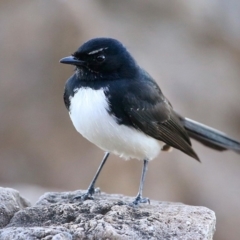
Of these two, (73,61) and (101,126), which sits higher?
(73,61)

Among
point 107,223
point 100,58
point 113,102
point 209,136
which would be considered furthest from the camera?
point 209,136

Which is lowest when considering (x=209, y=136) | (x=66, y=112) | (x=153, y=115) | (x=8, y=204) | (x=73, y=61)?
(x=66, y=112)

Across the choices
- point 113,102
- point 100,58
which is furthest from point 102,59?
point 113,102

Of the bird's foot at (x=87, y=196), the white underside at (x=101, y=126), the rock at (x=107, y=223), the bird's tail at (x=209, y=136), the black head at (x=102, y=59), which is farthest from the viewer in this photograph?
the bird's tail at (x=209, y=136)

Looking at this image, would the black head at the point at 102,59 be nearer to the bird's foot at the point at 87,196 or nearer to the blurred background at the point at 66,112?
the bird's foot at the point at 87,196

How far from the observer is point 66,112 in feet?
37.0

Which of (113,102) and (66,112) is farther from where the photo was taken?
(66,112)

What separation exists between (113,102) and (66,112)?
5.93 metres

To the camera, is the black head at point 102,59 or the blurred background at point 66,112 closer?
the black head at point 102,59

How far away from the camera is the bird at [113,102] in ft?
17.9

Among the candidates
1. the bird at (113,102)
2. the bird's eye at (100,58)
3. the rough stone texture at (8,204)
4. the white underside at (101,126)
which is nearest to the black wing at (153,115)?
the bird at (113,102)

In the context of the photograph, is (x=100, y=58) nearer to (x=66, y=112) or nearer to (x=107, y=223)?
(x=107, y=223)

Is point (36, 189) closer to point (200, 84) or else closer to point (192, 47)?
point (200, 84)

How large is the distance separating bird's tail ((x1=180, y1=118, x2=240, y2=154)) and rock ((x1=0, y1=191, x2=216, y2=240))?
1968mm
